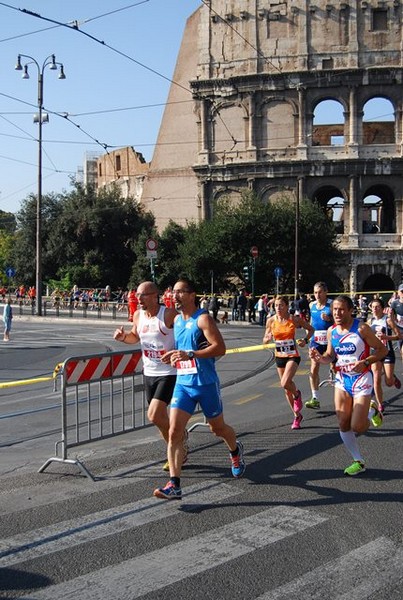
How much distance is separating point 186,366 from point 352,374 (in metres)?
1.72

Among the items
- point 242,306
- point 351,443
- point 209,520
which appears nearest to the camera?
point 209,520

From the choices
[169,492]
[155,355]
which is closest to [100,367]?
[155,355]

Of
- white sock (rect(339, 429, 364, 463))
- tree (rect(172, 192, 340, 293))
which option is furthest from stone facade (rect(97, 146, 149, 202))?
white sock (rect(339, 429, 364, 463))

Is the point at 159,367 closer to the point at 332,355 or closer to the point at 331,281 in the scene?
the point at 332,355

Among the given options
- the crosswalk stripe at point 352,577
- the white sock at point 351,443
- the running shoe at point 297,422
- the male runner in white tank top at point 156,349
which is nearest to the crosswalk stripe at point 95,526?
the male runner in white tank top at point 156,349

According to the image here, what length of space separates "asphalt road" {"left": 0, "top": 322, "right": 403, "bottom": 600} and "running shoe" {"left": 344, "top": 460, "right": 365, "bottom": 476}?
0.36 ft

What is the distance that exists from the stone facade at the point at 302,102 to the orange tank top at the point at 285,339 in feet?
128

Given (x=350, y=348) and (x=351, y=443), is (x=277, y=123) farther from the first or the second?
(x=351, y=443)

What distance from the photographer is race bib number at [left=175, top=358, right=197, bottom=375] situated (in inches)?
264

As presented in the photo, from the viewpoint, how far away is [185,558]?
5.11 m

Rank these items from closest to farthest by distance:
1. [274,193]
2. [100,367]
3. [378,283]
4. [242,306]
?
[100,367] < [242,306] < [274,193] < [378,283]

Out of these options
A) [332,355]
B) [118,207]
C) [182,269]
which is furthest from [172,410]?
[118,207]

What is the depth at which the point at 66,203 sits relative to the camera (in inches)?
2355

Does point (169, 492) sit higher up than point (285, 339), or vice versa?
point (285, 339)
